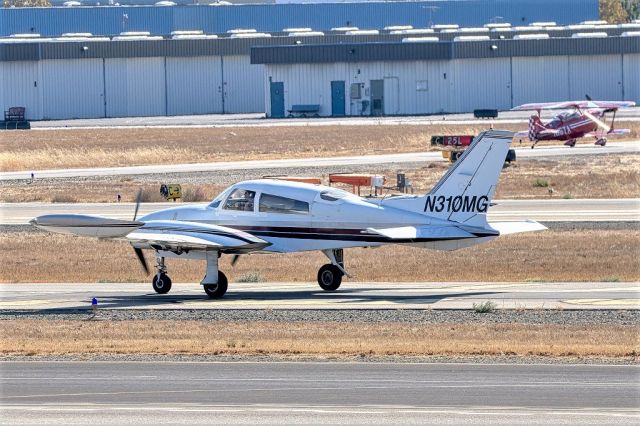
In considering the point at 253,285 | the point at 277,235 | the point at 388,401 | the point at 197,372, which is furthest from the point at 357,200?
the point at 388,401

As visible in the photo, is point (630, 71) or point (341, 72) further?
point (630, 71)

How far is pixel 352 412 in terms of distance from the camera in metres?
15.8

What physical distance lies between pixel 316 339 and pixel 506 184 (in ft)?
118

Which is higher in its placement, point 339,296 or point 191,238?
point 191,238

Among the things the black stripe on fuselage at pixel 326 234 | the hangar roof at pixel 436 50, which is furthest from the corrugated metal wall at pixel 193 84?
the black stripe on fuselage at pixel 326 234

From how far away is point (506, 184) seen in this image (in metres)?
57.0

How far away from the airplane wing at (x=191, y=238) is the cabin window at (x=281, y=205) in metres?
0.76

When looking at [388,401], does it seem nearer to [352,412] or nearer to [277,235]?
[352,412]

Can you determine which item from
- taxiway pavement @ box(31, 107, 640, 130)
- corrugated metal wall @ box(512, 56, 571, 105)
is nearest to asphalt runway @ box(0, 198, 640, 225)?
taxiway pavement @ box(31, 107, 640, 130)

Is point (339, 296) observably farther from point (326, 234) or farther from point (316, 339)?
point (316, 339)

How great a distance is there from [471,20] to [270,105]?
131 feet

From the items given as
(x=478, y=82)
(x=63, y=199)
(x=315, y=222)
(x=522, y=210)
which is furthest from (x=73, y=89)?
(x=315, y=222)

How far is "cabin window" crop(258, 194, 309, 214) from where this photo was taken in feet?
92.7

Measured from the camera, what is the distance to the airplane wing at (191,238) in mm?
27609
